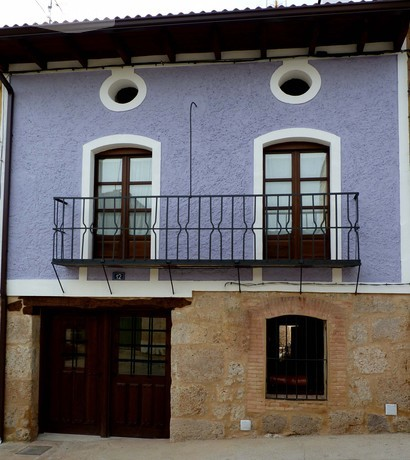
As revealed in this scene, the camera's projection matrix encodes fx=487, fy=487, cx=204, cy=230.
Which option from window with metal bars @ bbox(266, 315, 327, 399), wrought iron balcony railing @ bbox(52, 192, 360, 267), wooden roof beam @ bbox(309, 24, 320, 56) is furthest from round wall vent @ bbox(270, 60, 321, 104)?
window with metal bars @ bbox(266, 315, 327, 399)

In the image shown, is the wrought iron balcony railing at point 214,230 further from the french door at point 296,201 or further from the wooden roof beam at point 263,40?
the wooden roof beam at point 263,40

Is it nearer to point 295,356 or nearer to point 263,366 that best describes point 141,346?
point 263,366

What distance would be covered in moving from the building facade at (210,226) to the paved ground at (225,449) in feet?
0.55

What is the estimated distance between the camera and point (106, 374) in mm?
7242

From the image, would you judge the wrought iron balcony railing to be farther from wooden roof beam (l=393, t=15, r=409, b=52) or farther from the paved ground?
the paved ground

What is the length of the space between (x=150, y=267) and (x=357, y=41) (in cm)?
418

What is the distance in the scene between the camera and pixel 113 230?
7148 millimetres

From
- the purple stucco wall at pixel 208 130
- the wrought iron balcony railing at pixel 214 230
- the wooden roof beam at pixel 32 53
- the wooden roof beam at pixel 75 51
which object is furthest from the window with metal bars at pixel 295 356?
the wooden roof beam at pixel 32 53

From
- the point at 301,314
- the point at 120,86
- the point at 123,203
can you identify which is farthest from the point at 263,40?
the point at 301,314

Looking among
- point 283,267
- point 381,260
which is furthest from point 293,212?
point 381,260

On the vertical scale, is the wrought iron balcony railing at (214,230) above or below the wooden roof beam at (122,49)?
below

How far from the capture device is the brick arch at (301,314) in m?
6.39

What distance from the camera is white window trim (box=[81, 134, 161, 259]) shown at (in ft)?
22.8

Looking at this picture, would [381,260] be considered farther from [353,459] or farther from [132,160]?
[132,160]
